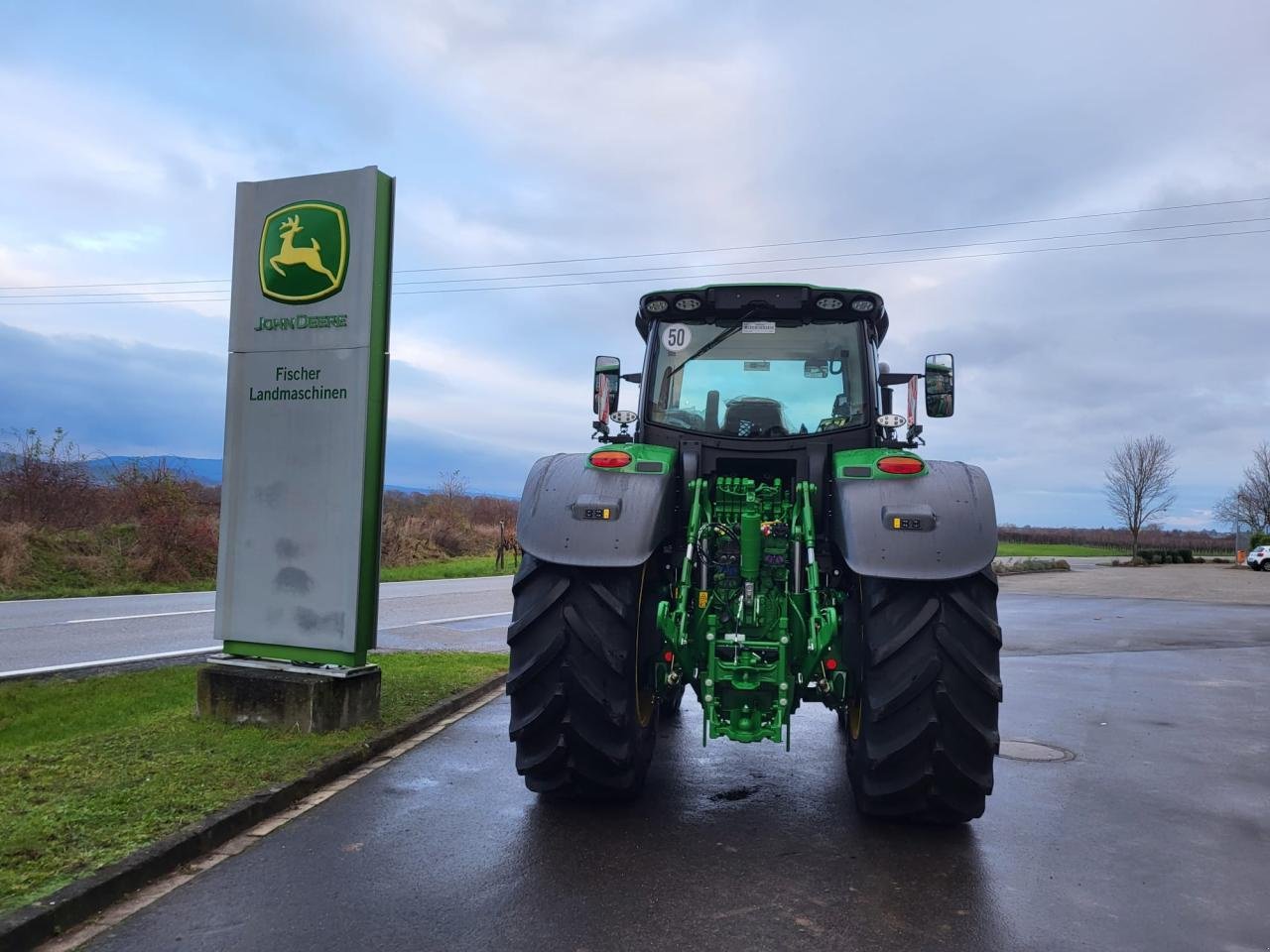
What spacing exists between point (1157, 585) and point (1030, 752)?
26753mm

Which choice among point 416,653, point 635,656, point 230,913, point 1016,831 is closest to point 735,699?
point 635,656

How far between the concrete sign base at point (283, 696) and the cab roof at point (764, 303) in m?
3.34

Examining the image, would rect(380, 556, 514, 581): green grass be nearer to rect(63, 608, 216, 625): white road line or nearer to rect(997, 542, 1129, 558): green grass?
rect(63, 608, 216, 625): white road line

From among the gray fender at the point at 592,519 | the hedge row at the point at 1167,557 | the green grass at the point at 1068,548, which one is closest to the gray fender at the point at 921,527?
the gray fender at the point at 592,519

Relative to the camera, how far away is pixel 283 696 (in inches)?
245

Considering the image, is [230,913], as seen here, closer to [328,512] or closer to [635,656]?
[635,656]

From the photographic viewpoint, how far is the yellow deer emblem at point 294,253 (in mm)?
6703

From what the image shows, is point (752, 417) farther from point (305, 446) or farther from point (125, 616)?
point (125, 616)

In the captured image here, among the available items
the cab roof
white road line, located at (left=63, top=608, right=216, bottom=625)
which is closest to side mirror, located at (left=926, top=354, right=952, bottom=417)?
the cab roof

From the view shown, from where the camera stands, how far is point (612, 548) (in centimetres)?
466

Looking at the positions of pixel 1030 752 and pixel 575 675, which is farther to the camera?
pixel 1030 752

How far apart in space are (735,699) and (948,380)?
2.65 metres

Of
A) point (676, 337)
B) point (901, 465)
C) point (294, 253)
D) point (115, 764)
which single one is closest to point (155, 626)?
point (294, 253)

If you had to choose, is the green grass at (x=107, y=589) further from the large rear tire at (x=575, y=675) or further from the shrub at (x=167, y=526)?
the large rear tire at (x=575, y=675)
